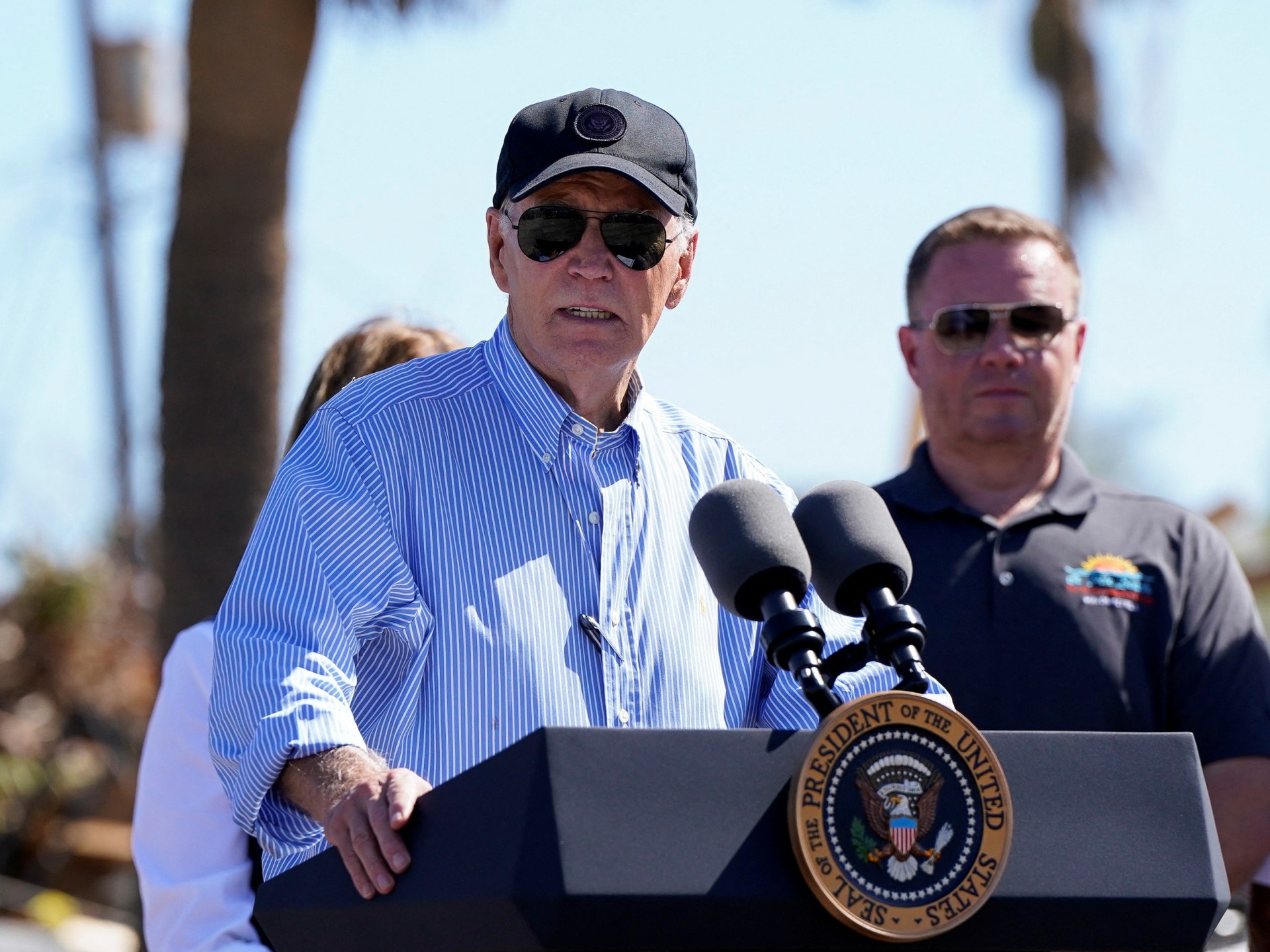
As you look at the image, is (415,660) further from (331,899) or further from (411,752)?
(331,899)

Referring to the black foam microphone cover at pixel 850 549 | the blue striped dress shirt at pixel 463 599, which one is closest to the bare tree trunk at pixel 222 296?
the blue striped dress shirt at pixel 463 599

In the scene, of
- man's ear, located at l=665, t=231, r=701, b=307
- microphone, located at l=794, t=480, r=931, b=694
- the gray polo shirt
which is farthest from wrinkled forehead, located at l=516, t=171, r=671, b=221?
the gray polo shirt

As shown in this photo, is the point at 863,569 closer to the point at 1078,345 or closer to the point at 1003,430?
the point at 1003,430

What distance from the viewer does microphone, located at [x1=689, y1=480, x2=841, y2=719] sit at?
81.2 inches

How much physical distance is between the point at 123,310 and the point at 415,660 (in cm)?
1319

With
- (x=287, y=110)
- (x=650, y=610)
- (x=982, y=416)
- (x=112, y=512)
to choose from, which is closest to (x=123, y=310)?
(x=112, y=512)

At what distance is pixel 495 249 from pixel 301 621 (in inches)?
35.3

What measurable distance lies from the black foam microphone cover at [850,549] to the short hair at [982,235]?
246 cm

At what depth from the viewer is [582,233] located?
268 centimetres

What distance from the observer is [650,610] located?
2.73 meters

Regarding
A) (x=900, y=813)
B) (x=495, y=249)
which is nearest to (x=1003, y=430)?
(x=495, y=249)

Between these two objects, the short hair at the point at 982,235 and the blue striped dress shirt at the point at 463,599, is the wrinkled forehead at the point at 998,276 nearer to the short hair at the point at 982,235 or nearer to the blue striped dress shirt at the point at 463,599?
the short hair at the point at 982,235

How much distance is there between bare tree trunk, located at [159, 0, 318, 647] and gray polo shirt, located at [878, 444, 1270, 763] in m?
2.62

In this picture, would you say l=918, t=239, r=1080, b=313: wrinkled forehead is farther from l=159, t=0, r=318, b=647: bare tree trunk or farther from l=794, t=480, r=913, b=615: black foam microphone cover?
l=159, t=0, r=318, b=647: bare tree trunk
